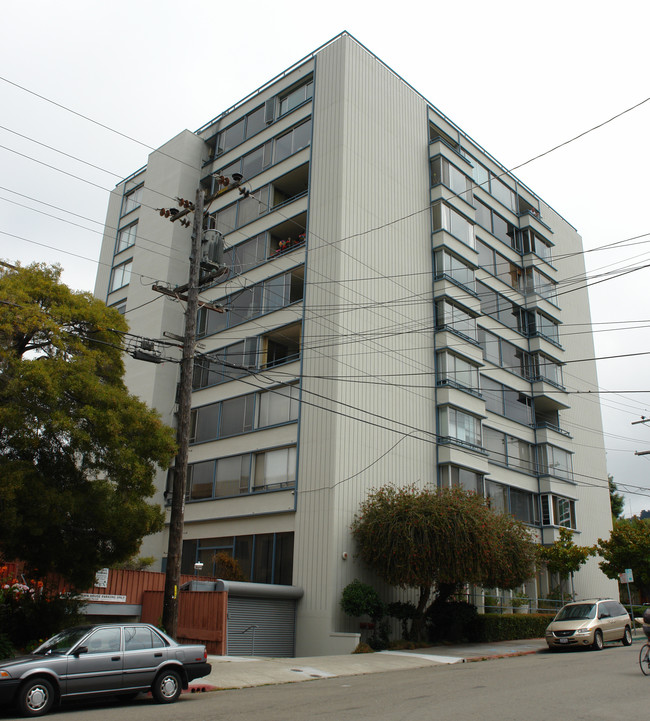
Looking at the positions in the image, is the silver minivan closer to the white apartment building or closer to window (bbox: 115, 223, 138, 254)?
the white apartment building

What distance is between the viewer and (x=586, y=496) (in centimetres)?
4091

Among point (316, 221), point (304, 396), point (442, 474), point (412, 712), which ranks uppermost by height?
point (316, 221)

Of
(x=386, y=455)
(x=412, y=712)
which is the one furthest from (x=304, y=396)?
(x=412, y=712)

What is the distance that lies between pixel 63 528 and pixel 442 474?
17.3m

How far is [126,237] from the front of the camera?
4372 cm

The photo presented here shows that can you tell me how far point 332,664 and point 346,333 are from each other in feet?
43.4

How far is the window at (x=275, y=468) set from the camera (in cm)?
2778

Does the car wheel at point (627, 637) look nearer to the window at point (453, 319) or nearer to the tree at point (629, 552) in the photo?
the tree at point (629, 552)

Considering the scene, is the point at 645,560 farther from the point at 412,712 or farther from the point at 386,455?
the point at 412,712

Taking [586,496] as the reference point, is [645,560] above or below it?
below

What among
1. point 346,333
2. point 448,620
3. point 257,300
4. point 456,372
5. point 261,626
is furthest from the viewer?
point 257,300

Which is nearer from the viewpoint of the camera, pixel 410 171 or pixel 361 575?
pixel 361 575

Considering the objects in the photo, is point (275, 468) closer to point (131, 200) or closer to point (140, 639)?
point (140, 639)

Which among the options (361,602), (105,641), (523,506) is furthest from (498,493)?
(105,641)
